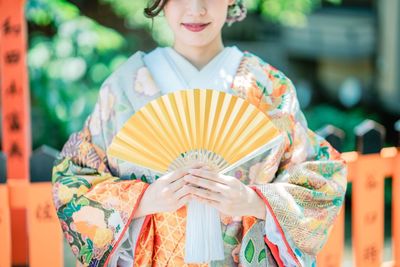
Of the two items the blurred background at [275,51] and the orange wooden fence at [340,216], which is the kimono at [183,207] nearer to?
the orange wooden fence at [340,216]

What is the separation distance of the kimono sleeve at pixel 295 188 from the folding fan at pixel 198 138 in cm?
15

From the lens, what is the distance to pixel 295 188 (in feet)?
7.05

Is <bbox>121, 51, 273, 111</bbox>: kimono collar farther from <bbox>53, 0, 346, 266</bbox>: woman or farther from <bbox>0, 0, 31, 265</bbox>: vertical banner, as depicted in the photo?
<bbox>0, 0, 31, 265</bbox>: vertical banner

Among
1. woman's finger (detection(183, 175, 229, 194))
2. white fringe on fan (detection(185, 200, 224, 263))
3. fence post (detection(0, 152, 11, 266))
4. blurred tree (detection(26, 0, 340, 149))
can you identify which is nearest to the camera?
woman's finger (detection(183, 175, 229, 194))

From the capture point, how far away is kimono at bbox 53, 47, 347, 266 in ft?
6.95

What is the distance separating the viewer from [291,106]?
2244mm

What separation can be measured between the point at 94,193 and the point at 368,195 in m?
2.40

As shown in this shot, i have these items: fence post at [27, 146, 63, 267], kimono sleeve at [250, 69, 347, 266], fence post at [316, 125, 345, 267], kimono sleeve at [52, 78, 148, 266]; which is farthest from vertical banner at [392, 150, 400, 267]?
kimono sleeve at [52, 78, 148, 266]

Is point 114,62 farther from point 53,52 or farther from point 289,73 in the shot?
point 289,73

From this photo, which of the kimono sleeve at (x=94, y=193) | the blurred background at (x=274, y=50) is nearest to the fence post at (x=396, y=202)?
the blurred background at (x=274, y=50)

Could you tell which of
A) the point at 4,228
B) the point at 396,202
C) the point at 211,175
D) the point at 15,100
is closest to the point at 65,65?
the point at 15,100

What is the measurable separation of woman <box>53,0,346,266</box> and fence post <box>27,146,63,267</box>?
975mm

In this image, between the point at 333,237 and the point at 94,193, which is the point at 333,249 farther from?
the point at 94,193

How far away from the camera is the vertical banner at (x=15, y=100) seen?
4.47m
